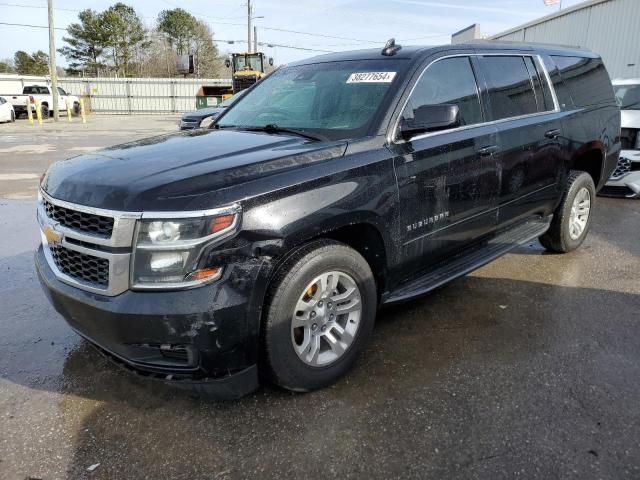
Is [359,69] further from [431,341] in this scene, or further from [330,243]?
[431,341]

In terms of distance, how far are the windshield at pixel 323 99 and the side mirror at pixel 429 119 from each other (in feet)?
0.73

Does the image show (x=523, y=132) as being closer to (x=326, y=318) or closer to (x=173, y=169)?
(x=326, y=318)

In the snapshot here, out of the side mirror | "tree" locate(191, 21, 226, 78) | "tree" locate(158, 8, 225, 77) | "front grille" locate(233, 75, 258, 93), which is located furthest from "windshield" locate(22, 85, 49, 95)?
"tree" locate(191, 21, 226, 78)

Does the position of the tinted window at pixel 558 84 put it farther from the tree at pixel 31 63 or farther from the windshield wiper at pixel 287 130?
the tree at pixel 31 63

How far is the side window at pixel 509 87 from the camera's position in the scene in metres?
3.97

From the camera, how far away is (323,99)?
11.8 feet

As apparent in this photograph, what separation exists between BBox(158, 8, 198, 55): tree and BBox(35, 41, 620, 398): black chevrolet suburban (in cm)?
6887

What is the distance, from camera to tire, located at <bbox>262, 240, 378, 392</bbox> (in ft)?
8.41

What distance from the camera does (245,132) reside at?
11.6 ft

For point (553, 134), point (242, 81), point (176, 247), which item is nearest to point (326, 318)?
point (176, 247)

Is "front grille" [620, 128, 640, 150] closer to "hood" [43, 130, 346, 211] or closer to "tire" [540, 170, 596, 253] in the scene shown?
"tire" [540, 170, 596, 253]

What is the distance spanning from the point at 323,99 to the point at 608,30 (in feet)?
57.2

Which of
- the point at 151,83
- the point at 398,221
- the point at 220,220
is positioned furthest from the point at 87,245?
the point at 151,83

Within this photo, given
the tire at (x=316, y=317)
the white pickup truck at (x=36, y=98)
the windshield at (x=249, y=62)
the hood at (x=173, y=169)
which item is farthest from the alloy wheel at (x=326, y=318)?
the white pickup truck at (x=36, y=98)
